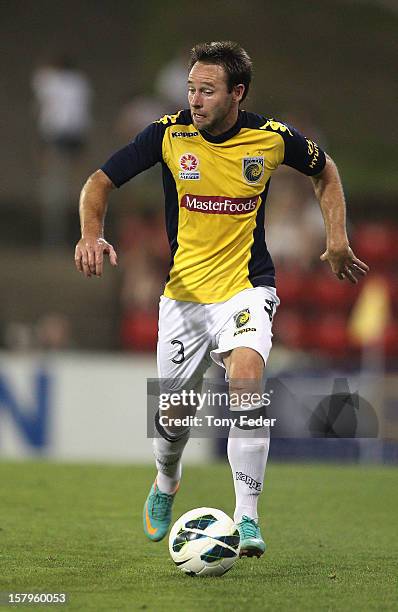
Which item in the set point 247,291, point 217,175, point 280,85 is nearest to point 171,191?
point 217,175

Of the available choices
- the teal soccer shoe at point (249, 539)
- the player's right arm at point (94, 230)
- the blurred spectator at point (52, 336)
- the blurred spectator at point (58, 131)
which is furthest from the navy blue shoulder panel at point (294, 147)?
the blurred spectator at point (58, 131)

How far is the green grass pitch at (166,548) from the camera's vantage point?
16.2 feet

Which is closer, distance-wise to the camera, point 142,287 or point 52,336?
point 52,336

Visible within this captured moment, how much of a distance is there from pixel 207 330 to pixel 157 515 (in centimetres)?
110

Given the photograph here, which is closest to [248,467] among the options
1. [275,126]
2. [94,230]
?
[94,230]

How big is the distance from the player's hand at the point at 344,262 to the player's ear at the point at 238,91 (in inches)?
34.8

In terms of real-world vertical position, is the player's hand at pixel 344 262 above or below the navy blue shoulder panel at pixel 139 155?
below

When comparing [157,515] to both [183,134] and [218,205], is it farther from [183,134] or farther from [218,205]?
[183,134]

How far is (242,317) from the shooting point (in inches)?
237

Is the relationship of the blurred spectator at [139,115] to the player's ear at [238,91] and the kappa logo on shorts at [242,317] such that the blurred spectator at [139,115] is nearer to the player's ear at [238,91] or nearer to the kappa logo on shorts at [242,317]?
the player's ear at [238,91]

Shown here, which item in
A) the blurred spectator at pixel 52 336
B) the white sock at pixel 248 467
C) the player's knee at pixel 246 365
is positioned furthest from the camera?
the blurred spectator at pixel 52 336

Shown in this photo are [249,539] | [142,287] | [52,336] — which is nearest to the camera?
[249,539]

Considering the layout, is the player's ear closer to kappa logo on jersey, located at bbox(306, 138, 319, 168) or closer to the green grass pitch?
kappa logo on jersey, located at bbox(306, 138, 319, 168)

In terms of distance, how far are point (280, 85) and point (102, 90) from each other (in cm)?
303
